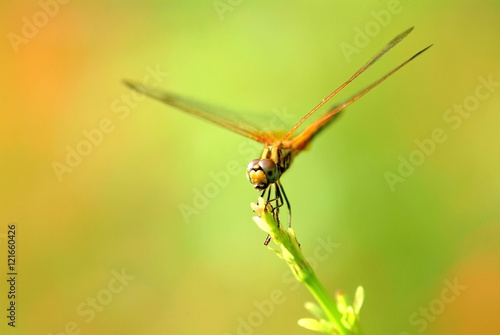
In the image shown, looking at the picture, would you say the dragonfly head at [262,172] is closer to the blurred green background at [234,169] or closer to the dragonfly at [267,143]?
the dragonfly at [267,143]

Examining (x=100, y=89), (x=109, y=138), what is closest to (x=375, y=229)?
(x=109, y=138)

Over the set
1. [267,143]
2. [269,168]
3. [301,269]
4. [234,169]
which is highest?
[234,169]

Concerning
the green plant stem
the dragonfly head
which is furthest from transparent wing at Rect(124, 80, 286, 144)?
the green plant stem

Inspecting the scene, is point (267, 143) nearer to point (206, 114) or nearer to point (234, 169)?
point (206, 114)

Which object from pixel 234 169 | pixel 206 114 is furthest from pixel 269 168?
pixel 234 169

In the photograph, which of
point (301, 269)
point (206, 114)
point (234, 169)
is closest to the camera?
point (301, 269)

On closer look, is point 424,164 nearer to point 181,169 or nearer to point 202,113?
point 181,169

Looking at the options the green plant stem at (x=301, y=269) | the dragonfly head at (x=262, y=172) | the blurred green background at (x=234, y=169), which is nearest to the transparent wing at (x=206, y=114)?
the dragonfly head at (x=262, y=172)
